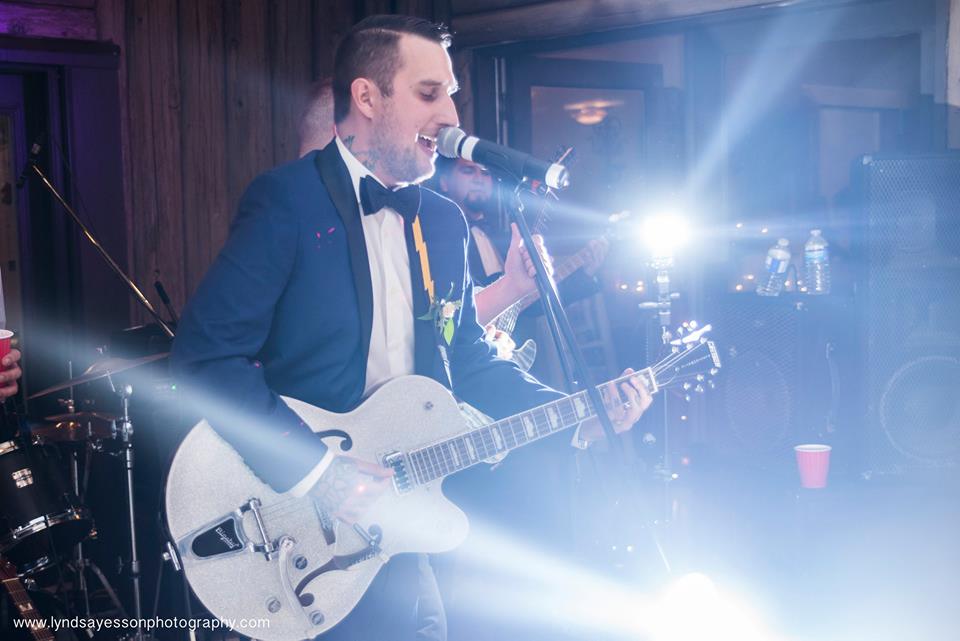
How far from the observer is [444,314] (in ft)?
7.68

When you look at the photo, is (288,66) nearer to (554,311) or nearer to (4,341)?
(4,341)

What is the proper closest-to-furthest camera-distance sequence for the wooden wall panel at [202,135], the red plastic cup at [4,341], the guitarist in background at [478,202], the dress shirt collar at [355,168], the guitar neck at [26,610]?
the dress shirt collar at [355,168] < the red plastic cup at [4,341] < the guitar neck at [26,610] < the guitarist in background at [478,202] < the wooden wall panel at [202,135]

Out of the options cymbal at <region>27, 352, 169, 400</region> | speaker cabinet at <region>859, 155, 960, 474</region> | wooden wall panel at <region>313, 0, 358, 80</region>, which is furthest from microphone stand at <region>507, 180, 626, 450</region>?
wooden wall panel at <region>313, 0, 358, 80</region>

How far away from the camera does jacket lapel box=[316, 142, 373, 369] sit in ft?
7.16

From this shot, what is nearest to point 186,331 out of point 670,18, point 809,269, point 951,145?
point 670,18

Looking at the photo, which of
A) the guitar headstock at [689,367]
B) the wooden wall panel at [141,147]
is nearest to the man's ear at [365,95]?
the guitar headstock at [689,367]

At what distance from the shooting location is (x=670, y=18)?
5.00 meters

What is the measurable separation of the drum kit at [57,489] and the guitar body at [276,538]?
1.45m

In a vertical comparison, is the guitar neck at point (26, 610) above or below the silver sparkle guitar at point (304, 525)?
below

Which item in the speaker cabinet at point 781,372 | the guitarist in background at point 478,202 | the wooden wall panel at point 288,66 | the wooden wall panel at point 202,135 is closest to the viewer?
the guitarist in background at point 478,202

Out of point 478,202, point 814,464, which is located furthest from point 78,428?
point 814,464

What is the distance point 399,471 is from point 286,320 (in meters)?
0.42

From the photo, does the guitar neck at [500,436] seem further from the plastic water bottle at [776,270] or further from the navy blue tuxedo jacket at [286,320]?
the plastic water bottle at [776,270]

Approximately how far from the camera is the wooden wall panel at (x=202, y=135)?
504 cm
